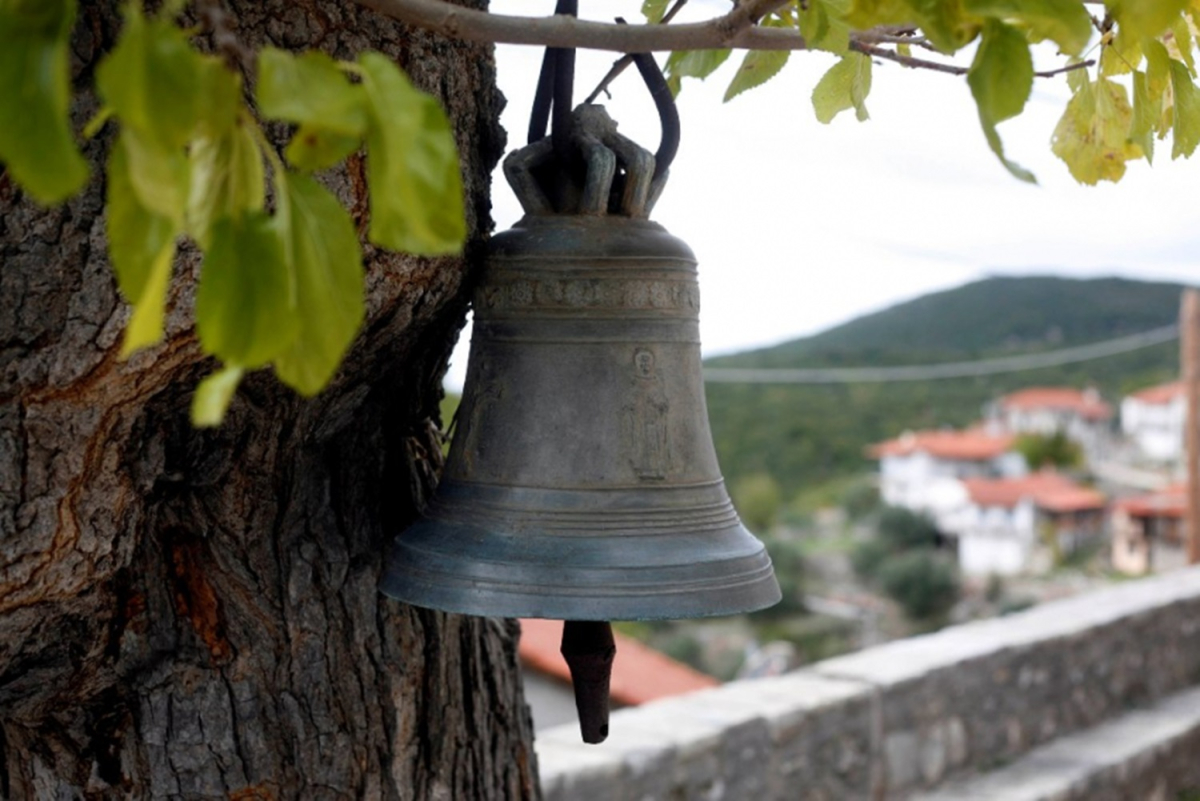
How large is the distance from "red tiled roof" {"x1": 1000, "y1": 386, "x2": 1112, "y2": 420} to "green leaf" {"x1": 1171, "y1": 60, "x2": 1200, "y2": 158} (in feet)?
86.8

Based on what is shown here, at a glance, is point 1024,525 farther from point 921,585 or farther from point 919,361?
point 921,585

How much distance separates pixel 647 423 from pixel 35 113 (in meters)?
0.78

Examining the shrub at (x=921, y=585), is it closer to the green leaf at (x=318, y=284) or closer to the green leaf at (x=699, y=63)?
the green leaf at (x=699, y=63)

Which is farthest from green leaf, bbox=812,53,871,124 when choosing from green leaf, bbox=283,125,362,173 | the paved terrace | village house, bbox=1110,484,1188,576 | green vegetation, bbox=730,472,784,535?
green vegetation, bbox=730,472,784,535

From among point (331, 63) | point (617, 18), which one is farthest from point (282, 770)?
point (331, 63)

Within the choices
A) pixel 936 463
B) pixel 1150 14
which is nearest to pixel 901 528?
pixel 936 463

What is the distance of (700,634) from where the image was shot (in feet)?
58.8

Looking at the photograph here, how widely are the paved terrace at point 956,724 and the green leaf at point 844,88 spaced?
1675mm

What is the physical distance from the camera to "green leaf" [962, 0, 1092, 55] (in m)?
0.62

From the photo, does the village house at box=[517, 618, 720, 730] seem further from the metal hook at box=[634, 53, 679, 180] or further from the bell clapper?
the metal hook at box=[634, 53, 679, 180]

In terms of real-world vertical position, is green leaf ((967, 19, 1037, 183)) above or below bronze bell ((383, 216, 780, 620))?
above

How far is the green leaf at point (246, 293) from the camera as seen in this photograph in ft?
1.76

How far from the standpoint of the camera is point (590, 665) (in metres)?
1.27

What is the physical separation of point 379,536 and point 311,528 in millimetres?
80
